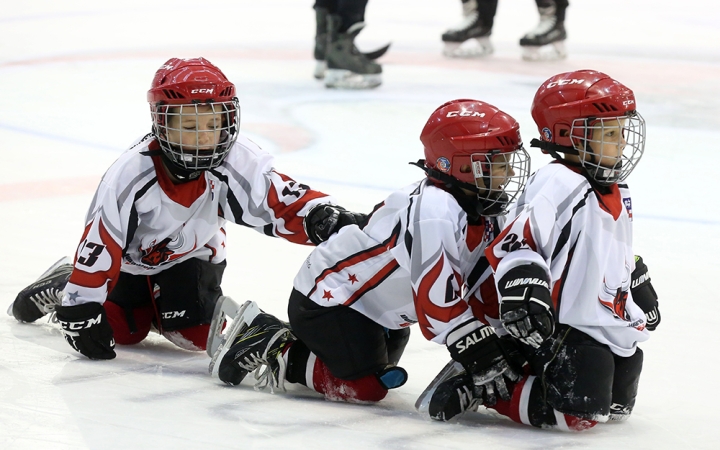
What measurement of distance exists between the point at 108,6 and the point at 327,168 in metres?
6.66

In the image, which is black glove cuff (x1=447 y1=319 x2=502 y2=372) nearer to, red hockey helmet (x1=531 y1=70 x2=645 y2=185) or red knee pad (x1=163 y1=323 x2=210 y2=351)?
red hockey helmet (x1=531 y1=70 x2=645 y2=185)

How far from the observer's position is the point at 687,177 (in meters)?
5.48

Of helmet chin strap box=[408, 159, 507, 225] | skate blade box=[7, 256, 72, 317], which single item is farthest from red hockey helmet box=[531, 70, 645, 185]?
skate blade box=[7, 256, 72, 317]

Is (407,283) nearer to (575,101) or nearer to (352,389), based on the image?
(352,389)

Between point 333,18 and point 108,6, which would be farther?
point 108,6

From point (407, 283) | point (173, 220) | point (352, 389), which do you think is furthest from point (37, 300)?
point (407, 283)

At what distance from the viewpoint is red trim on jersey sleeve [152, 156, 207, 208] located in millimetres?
3084

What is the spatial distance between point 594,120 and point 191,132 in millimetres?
1093

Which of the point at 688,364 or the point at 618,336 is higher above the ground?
the point at 618,336

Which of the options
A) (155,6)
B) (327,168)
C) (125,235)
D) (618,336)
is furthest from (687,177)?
(155,6)

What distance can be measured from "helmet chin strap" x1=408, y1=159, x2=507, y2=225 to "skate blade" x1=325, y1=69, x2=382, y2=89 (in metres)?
4.91

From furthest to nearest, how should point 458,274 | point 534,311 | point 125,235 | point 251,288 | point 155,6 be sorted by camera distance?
point 155,6
point 251,288
point 125,235
point 458,274
point 534,311

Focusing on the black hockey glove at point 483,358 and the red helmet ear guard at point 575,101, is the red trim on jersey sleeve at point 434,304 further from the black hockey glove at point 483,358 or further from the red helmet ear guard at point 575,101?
the red helmet ear guard at point 575,101

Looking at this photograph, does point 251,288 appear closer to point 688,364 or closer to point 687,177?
point 688,364
